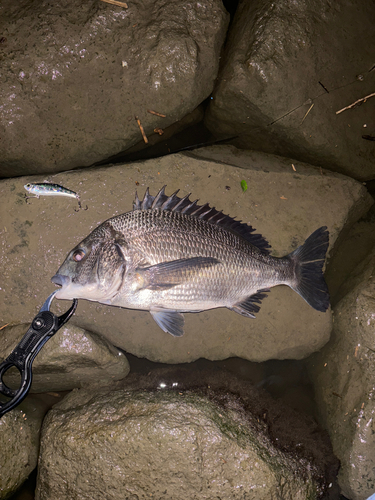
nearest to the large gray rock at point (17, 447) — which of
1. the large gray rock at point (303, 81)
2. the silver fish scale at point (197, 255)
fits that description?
the silver fish scale at point (197, 255)

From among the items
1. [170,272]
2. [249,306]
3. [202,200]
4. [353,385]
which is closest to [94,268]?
[170,272]

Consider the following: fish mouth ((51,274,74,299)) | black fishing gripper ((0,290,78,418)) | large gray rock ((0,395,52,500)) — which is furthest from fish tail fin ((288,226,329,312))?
large gray rock ((0,395,52,500))

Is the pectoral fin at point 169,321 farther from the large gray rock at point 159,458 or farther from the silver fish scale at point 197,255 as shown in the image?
the large gray rock at point 159,458

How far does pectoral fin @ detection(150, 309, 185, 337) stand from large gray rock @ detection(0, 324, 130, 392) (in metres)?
0.63

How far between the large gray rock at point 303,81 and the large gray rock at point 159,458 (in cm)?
316

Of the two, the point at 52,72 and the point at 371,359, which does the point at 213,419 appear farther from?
the point at 52,72

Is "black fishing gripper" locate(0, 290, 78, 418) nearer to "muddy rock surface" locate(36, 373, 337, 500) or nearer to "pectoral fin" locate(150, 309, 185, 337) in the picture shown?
"muddy rock surface" locate(36, 373, 337, 500)

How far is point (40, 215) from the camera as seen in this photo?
340cm

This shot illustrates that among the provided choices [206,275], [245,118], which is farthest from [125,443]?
[245,118]

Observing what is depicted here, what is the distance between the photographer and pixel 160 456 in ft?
8.92

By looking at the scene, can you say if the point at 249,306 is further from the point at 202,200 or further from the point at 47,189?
the point at 47,189

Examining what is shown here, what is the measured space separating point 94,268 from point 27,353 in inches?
41.0

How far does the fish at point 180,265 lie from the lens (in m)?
2.93

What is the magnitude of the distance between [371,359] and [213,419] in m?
1.80
